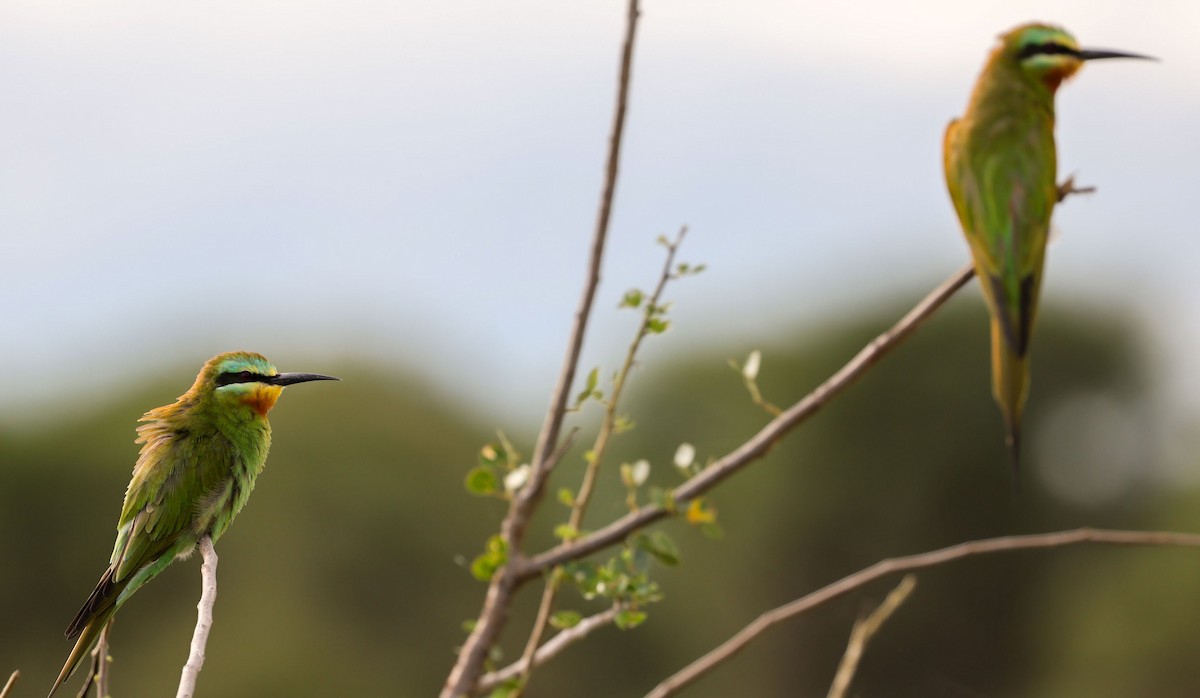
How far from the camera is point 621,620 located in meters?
1.77

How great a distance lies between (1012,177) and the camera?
6.06 feet

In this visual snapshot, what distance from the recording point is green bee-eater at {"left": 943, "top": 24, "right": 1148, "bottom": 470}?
1682 mm

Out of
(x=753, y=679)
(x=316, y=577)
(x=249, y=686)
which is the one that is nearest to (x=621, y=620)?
(x=249, y=686)

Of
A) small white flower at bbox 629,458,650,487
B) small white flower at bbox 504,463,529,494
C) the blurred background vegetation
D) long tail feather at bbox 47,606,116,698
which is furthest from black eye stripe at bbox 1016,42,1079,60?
the blurred background vegetation

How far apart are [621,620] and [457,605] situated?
20.6 meters

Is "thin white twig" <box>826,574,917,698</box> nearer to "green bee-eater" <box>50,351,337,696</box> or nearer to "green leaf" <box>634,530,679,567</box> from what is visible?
"green leaf" <box>634,530,679,567</box>

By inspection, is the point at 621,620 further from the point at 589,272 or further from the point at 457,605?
the point at 457,605

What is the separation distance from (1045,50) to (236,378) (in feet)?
5.35

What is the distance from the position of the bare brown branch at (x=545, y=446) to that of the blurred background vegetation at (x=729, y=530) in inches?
725

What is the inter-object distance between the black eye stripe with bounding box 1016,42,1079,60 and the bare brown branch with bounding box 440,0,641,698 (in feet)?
2.41

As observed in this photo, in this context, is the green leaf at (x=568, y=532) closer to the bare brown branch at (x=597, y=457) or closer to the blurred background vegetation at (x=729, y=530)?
the bare brown branch at (x=597, y=457)

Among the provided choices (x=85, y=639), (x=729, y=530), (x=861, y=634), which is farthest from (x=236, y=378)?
(x=729, y=530)

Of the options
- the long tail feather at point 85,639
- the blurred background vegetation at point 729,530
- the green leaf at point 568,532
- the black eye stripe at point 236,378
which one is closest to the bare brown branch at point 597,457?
the green leaf at point 568,532

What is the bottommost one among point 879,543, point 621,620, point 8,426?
point 879,543
